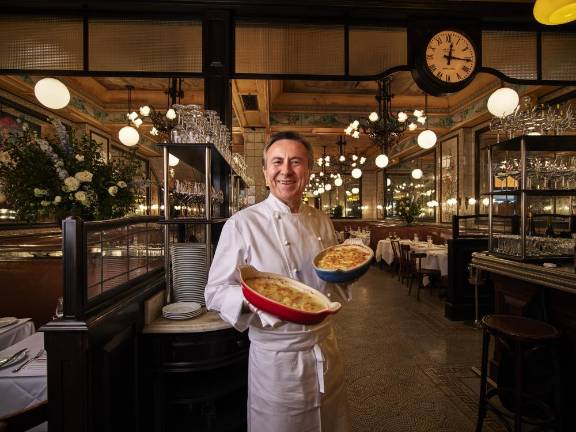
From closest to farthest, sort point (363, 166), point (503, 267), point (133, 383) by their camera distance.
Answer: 1. point (133, 383)
2. point (503, 267)
3. point (363, 166)

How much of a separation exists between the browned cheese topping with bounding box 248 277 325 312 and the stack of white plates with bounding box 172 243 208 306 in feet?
3.55

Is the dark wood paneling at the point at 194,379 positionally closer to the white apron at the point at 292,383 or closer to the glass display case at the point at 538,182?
the white apron at the point at 292,383

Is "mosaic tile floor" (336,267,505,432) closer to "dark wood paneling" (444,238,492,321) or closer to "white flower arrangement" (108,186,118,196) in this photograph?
"dark wood paneling" (444,238,492,321)

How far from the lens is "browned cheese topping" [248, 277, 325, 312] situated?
1255 millimetres

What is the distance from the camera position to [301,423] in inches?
55.9

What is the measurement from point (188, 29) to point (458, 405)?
417cm

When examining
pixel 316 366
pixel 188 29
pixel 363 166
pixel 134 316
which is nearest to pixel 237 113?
pixel 188 29

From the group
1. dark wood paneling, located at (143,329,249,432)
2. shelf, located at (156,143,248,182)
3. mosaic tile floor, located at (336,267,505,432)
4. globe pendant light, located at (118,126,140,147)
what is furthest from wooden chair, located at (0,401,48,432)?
globe pendant light, located at (118,126,140,147)

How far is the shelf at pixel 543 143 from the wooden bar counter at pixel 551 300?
1.03 m

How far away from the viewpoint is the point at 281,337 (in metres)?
1.44

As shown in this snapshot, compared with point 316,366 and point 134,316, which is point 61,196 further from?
point 316,366

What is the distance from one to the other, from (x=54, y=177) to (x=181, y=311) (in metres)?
1.13

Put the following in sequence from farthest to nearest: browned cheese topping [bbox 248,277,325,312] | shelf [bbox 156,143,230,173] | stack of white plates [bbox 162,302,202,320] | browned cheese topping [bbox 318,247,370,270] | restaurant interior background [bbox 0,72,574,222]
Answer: restaurant interior background [bbox 0,72,574,222]
shelf [bbox 156,143,230,173]
stack of white plates [bbox 162,302,202,320]
browned cheese topping [bbox 318,247,370,270]
browned cheese topping [bbox 248,277,325,312]

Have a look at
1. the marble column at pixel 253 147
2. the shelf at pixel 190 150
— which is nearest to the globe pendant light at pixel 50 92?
the shelf at pixel 190 150
